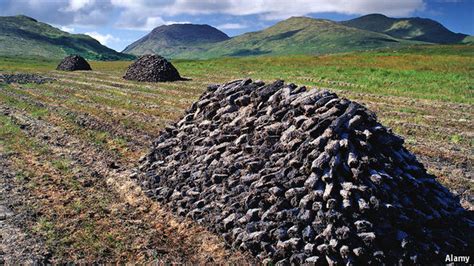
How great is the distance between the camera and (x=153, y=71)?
45500 millimetres

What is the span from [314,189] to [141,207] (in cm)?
543

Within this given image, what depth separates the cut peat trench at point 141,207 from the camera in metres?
9.33

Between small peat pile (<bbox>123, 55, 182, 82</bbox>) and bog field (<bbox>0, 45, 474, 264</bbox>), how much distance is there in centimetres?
820

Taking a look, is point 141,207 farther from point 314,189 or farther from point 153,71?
point 153,71

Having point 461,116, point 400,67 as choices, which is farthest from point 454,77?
point 461,116

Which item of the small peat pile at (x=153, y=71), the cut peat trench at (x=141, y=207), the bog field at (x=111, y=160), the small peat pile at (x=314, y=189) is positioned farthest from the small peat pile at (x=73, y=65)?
the small peat pile at (x=314, y=189)

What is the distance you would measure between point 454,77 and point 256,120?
35.9 metres

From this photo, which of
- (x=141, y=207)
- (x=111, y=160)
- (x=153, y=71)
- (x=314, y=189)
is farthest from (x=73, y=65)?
(x=314, y=189)

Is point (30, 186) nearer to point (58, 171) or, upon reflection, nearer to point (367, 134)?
point (58, 171)

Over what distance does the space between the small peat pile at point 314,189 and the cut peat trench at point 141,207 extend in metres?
0.38

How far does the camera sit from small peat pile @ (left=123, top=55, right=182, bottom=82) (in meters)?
45.1

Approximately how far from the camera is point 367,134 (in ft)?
30.9

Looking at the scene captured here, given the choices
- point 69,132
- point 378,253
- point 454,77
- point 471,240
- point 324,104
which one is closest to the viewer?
point 378,253

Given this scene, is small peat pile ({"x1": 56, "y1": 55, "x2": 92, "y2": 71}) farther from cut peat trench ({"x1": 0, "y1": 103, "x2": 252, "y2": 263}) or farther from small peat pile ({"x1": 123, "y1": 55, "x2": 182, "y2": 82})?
cut peat trench ({"x1": 0, "y1": 103, "x2": 252, "y2": 263})
